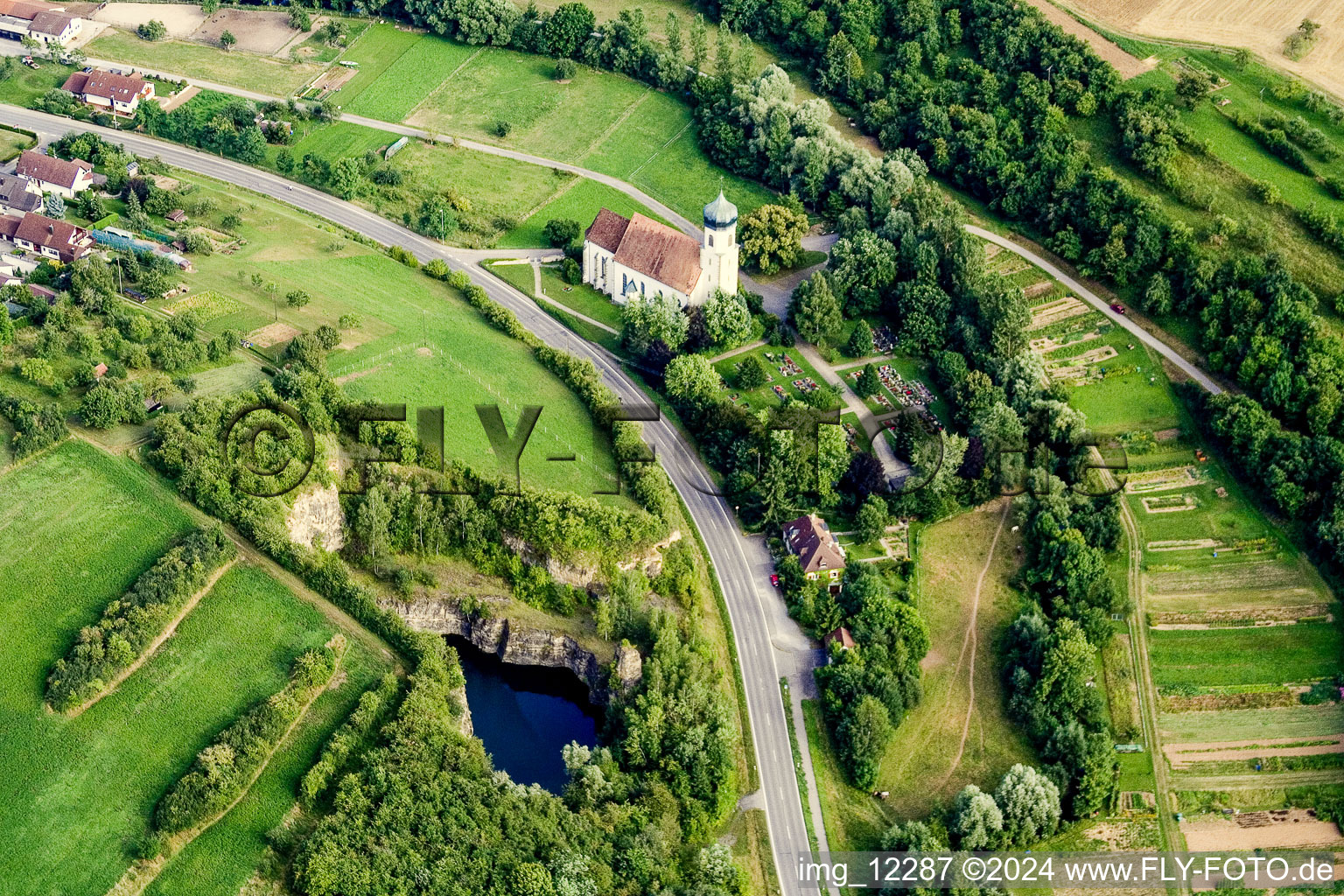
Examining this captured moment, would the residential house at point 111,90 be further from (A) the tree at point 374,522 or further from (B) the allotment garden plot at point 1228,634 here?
(B) the allotment garden plot at point 1228,634

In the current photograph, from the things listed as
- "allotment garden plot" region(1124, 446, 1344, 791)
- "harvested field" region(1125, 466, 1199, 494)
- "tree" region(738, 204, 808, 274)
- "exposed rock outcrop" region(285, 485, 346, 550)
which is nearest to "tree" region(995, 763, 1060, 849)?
"allotment garden plot" region(1124, 446, 1344, 791)

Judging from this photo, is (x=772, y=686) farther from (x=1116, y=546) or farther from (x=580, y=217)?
(x=580, y=217)

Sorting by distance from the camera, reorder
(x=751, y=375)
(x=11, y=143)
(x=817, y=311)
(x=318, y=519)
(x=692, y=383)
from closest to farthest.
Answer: (x=318, y=519) → (x=692, y=383) → (x=751, y=375) → (x=817, y=311) → (x=11, y=143)

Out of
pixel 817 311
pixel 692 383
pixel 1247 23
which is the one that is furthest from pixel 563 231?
pixel 1247 23

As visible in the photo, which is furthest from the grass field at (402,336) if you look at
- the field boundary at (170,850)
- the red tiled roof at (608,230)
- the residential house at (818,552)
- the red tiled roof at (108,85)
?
the field boundary at (170,850)

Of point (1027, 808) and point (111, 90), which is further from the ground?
point (111, 90)

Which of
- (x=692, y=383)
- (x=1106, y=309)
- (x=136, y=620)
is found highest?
(x=1106, y=309)

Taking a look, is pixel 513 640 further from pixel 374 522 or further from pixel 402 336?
pixel 402 336
